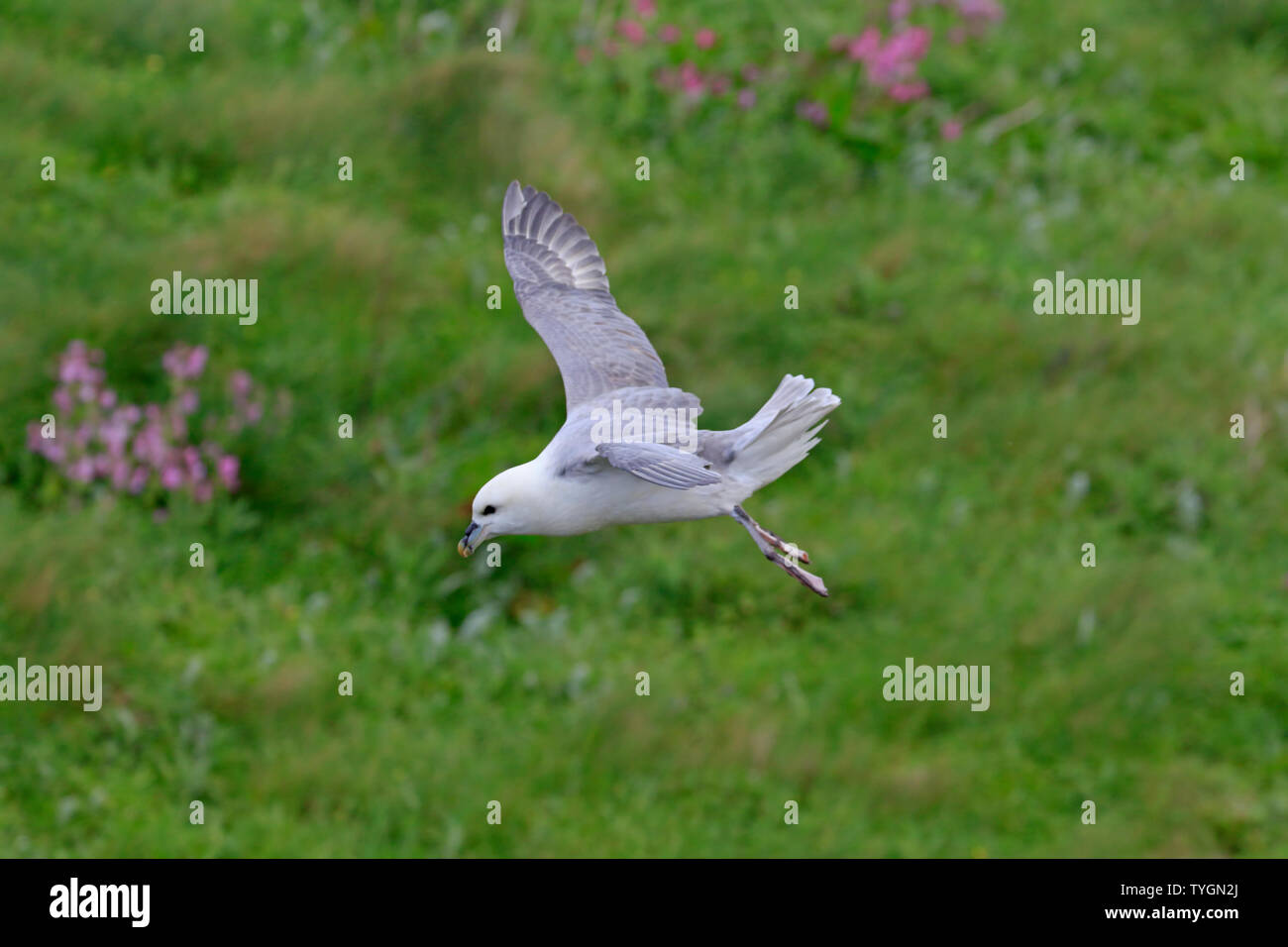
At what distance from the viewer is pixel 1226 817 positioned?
12.3m

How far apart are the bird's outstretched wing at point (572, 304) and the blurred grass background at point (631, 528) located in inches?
169

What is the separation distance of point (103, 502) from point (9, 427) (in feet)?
3.08

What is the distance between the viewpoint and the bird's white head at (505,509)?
6406 mm

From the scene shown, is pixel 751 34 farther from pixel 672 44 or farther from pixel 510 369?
pixel 510 369

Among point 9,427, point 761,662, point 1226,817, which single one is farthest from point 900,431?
point 9,427

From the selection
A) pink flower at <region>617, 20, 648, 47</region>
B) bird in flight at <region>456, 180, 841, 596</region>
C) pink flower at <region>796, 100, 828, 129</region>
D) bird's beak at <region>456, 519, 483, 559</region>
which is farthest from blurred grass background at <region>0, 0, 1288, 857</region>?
bird's beak at <region>456, 519, 483, 559</region>

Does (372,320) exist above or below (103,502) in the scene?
above

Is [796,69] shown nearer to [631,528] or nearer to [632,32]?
[632,32]

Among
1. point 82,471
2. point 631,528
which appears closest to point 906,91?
point 631,528

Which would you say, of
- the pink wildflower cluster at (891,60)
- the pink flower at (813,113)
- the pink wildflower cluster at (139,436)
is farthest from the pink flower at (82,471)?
the pink wildflower cluster at (891,60)

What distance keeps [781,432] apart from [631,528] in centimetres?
690

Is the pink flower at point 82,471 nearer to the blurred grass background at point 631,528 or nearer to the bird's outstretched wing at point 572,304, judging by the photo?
the blurred grass background at point 631,528

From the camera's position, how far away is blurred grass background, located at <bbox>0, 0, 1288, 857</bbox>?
11.7m

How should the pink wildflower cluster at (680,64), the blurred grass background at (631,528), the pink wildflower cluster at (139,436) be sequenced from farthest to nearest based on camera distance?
the pink wildflower cluster at (680,64) → the pink wildflower cluster at (139,436) → the blurred grass background at (631,528)
